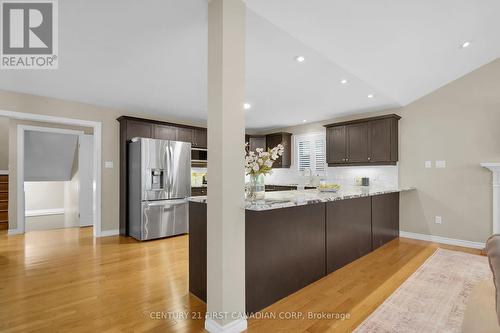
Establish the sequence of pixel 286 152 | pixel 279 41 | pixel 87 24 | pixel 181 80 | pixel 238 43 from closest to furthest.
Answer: pixel 238 43, pixel 87 24, pixel 279 41, pixel 181 80, pixel 286 152

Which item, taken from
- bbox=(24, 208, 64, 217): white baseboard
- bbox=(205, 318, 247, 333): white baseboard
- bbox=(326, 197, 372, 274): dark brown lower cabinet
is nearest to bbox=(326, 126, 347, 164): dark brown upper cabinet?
bbox=(326, 197, 372, 274): dark brown lower cabinet

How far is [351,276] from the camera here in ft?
9.95

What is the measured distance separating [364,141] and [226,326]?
4.50m

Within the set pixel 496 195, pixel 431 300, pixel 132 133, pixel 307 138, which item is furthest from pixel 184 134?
pixel 496 195

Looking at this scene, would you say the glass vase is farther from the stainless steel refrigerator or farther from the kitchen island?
the stainless steel refrigerator

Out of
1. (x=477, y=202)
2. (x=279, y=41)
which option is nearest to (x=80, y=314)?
(x=279, y=41)

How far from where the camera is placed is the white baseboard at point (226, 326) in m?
1.90

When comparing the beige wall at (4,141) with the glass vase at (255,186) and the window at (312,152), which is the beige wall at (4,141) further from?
the window at (312,152)

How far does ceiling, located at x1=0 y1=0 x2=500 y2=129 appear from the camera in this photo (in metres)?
2.36

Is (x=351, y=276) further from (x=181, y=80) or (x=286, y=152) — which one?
(x=286, y=152)

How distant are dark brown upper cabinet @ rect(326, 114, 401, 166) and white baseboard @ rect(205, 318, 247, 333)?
4.23m

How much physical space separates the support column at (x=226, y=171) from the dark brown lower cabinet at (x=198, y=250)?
0.42 metres

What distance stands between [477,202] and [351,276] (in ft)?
9.33

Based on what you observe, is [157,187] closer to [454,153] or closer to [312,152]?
[312,152]
